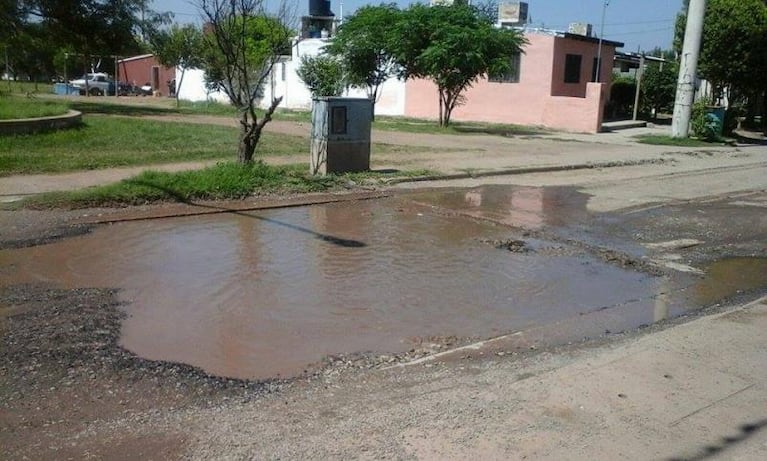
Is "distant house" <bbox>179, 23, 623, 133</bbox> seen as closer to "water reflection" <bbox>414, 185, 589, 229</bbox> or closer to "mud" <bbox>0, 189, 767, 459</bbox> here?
"water reflection" <bbox>414, 185, 589, 229</bbox>

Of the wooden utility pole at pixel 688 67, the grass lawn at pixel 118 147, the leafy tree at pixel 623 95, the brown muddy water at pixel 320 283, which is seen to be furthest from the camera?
the leafy tree at pixel 623 95

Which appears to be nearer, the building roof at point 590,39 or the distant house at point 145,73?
the building roof at point 590,39

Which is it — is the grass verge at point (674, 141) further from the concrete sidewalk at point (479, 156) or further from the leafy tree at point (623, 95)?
the leafy tree at point (623, 95)

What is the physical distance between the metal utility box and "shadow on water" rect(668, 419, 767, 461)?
33.0 ft

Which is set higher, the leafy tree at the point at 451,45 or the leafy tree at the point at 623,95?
the leafy tree at the point at 451,45

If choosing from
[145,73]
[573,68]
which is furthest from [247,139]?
[145,73]

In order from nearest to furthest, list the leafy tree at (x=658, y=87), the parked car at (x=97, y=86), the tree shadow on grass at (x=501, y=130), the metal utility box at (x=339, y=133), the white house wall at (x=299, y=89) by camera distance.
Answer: the metal utility box at (x=339, y=133) < the tree shadow on grass at (x=501, y=130) < the leafy tree at (x=658, y=87) < the white house wall at (x=299, y=89) < the parked car at (x=97, y=86)

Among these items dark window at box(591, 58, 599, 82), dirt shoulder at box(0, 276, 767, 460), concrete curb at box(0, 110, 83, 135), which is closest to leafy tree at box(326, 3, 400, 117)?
dark window at box(591, 58, 599, 82)

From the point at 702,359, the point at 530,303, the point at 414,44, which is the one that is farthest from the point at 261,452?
the point at 414,44

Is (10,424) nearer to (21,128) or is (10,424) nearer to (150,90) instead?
(21,128)

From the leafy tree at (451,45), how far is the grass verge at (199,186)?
1404 centimetres

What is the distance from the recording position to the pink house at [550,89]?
3069 centimetres

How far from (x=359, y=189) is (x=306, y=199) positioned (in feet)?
4.34

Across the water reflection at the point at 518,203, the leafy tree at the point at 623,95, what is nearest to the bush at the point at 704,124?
the leafy tree at the point at 623,95
